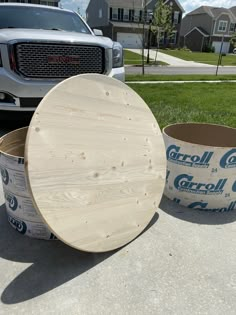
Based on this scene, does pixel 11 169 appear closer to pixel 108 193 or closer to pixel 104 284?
pixel 108 193

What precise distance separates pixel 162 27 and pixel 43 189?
94.7 feet

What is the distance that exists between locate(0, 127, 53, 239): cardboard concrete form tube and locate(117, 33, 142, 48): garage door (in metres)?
42.2

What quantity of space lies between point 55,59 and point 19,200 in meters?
2.45

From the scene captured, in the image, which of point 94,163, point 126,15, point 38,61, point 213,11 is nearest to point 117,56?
point 38,61

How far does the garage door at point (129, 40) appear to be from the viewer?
41428 mm

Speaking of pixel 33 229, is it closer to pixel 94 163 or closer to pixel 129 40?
pixel 94 163

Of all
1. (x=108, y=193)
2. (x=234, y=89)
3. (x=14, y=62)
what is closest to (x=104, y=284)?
(x=108, y=193)

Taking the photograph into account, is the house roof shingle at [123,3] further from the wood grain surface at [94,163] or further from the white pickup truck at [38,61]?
the wood grain surface at [94,163]

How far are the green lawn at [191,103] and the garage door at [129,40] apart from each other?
3423cm

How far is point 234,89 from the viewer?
10.4m

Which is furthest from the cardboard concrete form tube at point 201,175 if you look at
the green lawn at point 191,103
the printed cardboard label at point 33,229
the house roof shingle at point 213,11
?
the house roof shingle at point 213,11

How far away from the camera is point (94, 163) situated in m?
2.10

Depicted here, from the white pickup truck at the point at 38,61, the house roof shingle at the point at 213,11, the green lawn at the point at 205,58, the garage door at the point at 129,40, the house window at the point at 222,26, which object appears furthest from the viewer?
the house window at the point at 222,26

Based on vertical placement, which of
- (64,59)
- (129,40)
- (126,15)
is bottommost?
(129,40)
